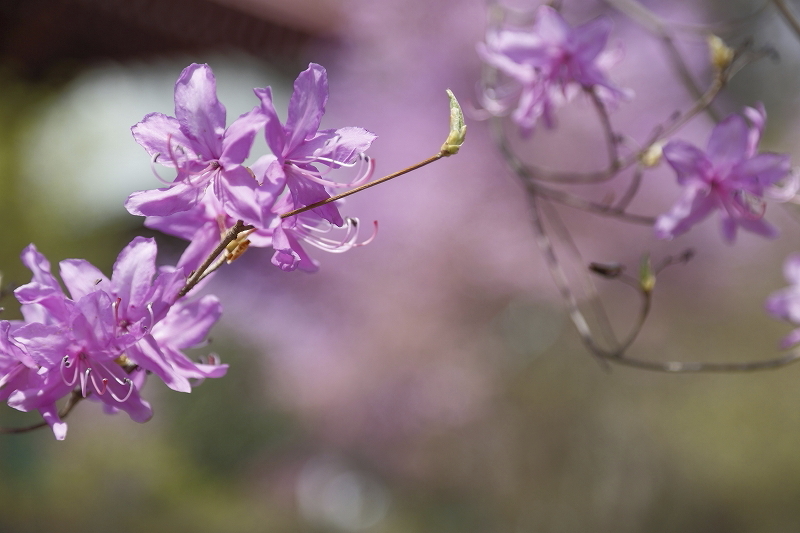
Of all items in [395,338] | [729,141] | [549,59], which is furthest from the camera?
[395,338]

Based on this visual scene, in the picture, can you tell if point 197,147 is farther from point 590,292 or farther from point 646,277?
point 590,292

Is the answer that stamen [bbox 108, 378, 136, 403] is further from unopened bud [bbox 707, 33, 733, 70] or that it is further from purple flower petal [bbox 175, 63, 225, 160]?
→ unopened bud [bbox 707, 33, 733, 70]

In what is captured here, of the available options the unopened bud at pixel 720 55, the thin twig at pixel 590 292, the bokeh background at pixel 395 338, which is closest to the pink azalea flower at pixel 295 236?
the thin twig at pixel 590 292

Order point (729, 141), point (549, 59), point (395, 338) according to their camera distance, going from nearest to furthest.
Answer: point (729, 141) → point (549, 59) → point (395, 338)

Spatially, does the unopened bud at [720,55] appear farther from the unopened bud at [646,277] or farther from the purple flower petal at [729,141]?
the unopened bud at [646,277]

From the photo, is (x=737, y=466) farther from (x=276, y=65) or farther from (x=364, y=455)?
(x=276, y=65)

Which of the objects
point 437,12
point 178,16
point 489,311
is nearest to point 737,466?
point 489,311

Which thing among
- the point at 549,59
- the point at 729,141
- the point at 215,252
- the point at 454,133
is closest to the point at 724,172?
the point at 729,141
